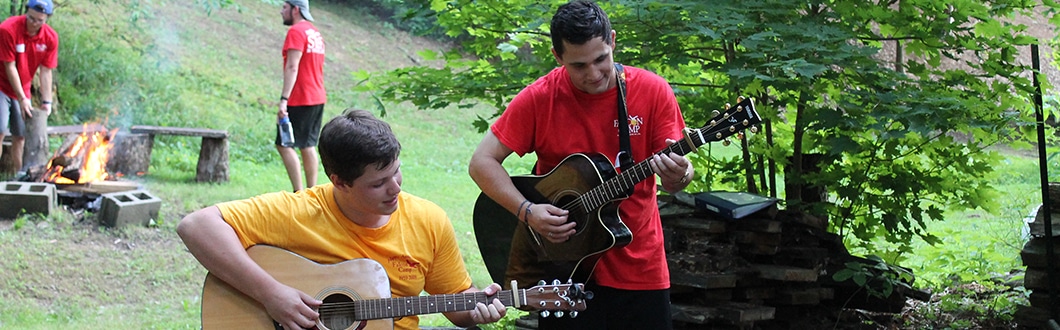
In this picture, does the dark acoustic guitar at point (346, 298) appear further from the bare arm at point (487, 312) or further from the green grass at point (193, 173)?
the green grass at point (193, 173)

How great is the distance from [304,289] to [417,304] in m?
0.36

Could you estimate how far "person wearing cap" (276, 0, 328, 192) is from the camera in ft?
27.3

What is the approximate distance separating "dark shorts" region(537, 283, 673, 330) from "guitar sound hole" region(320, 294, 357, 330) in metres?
0.83

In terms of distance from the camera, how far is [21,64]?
9.08m

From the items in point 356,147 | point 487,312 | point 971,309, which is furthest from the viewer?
point 971,309

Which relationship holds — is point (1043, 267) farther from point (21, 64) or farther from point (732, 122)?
point (21, 64)

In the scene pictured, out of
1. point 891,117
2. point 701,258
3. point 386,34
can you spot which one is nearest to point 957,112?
point 891,117

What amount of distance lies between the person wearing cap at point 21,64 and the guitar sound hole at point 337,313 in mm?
6868

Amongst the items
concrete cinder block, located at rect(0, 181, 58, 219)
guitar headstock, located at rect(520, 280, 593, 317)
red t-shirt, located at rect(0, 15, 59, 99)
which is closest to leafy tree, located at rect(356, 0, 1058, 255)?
guitar headstock, located at rect(520, 280, 593, 317)

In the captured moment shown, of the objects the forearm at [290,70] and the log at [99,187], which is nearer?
the log at [99,187]

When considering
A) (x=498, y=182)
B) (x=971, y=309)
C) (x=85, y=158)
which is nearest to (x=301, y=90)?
(x=85, y=158)

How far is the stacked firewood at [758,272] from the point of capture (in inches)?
197

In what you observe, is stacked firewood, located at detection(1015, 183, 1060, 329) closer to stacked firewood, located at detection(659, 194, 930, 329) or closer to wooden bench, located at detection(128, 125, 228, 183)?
stacked firewood, located at detection(659, 194, 930, 329)

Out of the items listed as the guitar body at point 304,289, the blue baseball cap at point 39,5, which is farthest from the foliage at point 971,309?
the blue baseball cap at point 39,5
